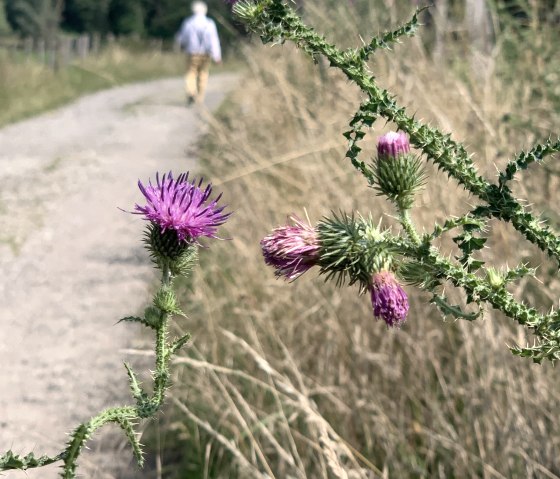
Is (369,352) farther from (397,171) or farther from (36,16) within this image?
(36,16)

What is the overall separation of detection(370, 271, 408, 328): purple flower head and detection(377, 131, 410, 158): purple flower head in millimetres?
215

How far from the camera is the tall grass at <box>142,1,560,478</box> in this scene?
7.41 feet

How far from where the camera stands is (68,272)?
5.68m

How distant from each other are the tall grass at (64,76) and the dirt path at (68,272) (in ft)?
3.30

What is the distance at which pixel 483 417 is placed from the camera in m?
2.40

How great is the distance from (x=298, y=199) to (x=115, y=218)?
11.6 ft

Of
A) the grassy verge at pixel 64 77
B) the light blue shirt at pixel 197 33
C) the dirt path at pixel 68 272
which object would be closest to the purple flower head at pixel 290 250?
the dirt path at pixel 68 272

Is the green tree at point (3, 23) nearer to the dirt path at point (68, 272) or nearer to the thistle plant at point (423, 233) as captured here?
the dirt path at point (68, 272)

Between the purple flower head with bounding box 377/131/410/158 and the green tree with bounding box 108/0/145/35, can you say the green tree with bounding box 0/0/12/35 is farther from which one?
the purple flower head with bounding box 377/131/410/158

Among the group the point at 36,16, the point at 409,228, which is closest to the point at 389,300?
the point at 409,228

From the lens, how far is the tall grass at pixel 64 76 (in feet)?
43.7

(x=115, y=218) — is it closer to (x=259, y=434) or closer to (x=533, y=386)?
(x=259, y=434)

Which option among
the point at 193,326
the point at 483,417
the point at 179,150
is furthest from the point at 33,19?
the point at 483,417

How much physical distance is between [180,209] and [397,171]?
29 centimetres
